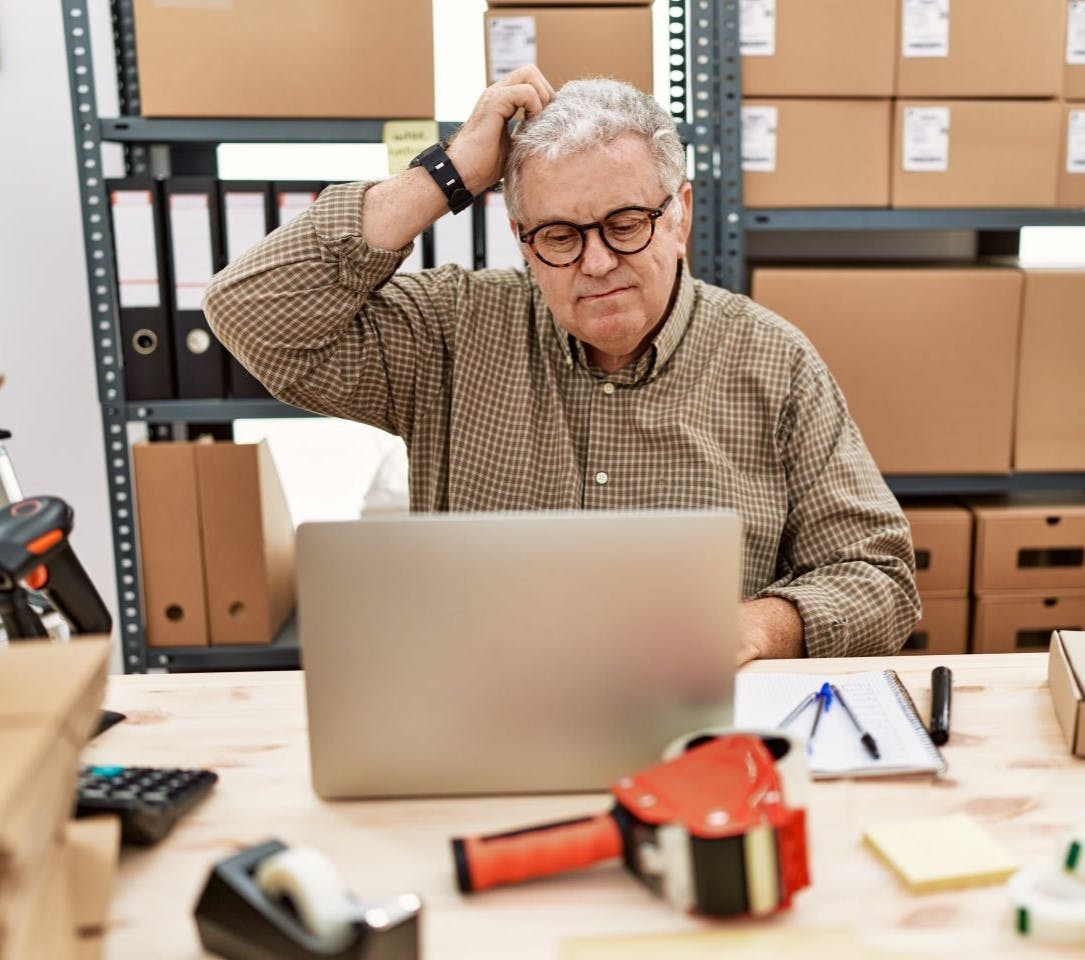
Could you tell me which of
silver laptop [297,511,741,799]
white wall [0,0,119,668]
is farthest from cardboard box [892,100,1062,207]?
white wall [0,0,119,668]

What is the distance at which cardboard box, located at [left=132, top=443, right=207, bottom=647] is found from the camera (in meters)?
1.77

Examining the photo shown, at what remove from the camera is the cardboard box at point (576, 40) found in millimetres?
1698

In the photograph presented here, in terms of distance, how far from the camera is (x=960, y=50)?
1736mm

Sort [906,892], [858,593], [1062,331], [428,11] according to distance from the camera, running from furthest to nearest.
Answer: [1062,331], [428,11], [858,593], [906,892]

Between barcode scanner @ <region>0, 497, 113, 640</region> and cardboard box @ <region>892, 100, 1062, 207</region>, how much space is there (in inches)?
58.3

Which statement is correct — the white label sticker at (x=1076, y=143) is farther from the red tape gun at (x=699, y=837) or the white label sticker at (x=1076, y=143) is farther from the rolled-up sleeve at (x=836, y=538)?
the red tape gun at (x=699, y=837)

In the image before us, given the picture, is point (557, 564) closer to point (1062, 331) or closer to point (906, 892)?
point (906, 892)

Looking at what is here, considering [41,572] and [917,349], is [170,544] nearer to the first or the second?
[41,572]

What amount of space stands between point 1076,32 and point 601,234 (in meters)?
1.05

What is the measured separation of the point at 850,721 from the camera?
0.89 meters

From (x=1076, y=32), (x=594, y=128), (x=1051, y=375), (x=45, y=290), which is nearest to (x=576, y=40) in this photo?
(x=594, y=128)

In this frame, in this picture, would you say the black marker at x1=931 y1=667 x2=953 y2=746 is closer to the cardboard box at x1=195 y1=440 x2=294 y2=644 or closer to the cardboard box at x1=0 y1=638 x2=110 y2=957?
the cardboard box at x1=0 y1=638 x2=110 y2=957

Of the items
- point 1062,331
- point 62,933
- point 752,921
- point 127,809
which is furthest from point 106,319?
point 1062,331

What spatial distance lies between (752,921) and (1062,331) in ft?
5.02
